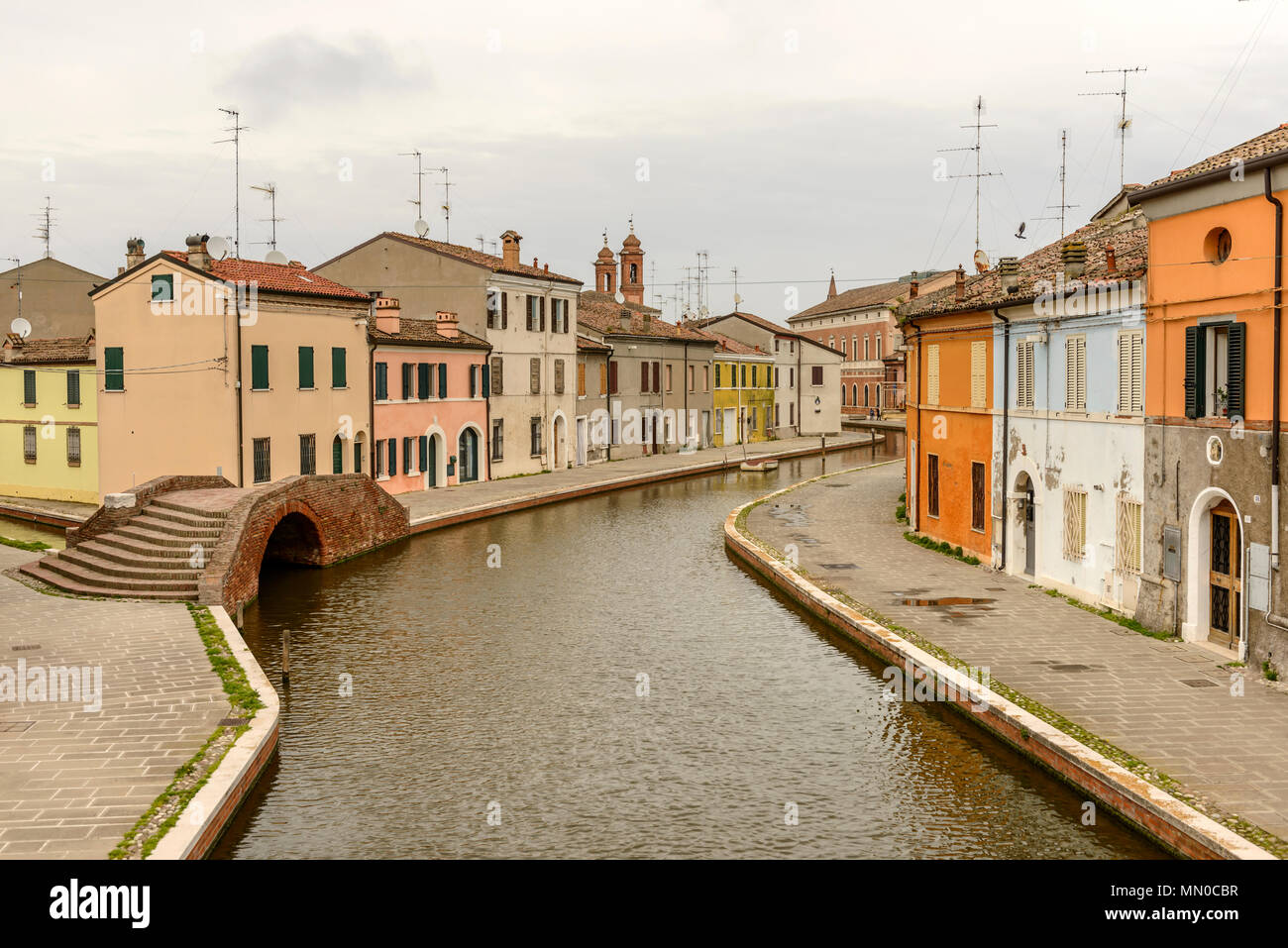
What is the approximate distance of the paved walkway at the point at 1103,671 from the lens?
12.8m

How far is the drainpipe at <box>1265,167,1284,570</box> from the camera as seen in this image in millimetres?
16250

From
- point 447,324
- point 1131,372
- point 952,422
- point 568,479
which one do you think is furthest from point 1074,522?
A: point 447,324

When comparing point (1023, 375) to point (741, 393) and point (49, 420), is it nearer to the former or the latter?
point (49, 420)

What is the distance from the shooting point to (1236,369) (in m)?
17.2

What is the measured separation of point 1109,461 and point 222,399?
24358 millimetres

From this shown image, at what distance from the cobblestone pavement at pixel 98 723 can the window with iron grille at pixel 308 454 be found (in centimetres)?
1535

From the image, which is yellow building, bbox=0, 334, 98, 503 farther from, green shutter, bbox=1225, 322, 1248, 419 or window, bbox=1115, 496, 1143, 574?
green shutter, bbox=1225, 322, 1248, 419

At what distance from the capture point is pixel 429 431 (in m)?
44.5

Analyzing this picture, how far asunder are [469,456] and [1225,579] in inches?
1333

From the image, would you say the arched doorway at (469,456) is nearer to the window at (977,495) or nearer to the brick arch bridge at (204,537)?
the brick arch bridge at (204,537)

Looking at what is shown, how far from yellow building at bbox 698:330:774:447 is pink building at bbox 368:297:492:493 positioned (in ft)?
82.4

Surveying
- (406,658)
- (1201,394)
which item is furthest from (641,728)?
(1201,394)

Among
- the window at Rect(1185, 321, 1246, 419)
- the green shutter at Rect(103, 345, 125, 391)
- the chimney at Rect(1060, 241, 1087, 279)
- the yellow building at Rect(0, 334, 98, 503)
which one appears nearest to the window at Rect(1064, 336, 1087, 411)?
the chimney at Rect(1060, 241, 1087, 279)
